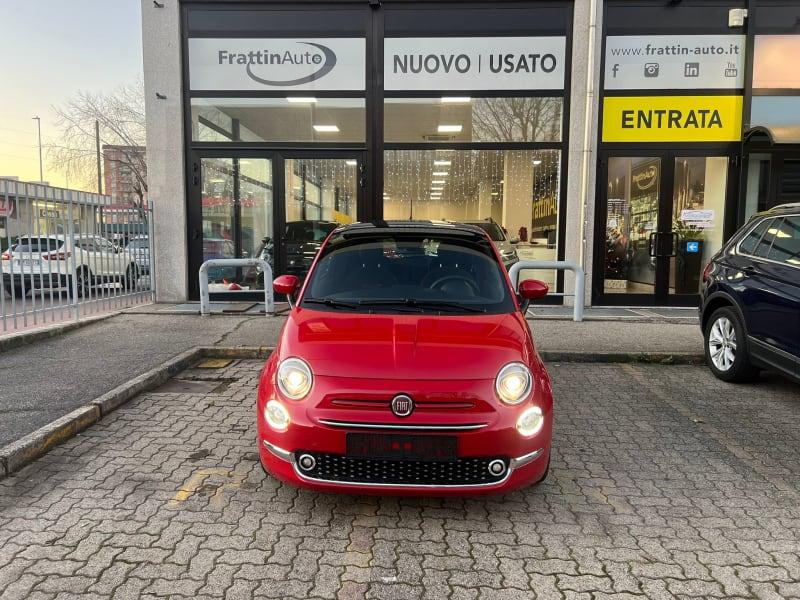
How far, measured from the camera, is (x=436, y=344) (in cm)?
317

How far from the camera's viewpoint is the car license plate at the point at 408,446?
9.34ft

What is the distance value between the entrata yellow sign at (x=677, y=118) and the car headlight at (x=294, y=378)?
8.87m

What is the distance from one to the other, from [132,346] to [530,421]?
5473 millimetres

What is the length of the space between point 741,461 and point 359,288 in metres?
2.91

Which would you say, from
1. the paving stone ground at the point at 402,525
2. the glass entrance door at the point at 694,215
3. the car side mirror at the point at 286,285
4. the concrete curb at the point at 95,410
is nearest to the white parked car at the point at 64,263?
the concrete curb at the point at 95,410

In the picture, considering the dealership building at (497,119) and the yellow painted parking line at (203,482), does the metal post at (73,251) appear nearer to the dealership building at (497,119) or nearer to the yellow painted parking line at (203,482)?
the dealership building at (497,119)

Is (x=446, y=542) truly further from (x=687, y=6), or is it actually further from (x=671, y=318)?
(x=687, y=6)

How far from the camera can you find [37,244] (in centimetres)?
749

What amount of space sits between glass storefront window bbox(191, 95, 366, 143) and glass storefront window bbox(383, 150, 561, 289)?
3.17 ft

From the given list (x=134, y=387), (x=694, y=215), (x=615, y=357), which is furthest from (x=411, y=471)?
(x=694, y=215)

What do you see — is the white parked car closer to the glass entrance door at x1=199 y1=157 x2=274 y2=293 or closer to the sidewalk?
the sidewalk

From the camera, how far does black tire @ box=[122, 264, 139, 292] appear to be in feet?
31.4

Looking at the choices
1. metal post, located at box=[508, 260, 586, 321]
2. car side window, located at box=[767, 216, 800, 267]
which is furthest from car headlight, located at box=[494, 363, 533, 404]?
metal post, located at box=[508, 260, 586, 321]

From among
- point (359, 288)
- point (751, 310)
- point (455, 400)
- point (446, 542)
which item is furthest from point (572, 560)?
point (751, 310)
